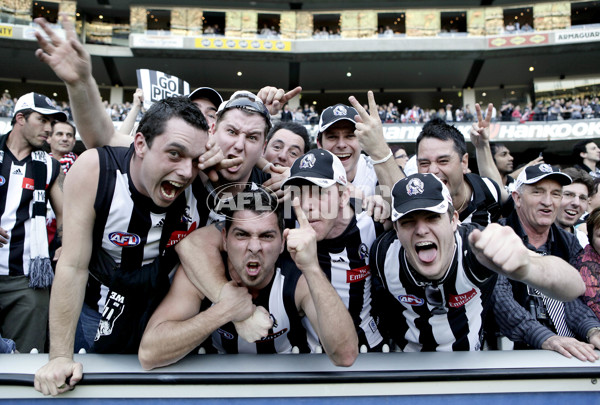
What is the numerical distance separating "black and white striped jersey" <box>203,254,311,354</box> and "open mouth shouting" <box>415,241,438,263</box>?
0.66 metres

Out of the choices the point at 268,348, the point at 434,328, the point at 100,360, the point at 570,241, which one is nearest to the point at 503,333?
the point at 434,328

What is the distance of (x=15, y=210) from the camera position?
3682 millimetres

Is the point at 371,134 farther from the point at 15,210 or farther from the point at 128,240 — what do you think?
the point at 15,210

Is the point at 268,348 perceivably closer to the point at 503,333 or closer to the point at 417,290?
the point at 417,290

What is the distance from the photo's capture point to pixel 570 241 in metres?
3.19

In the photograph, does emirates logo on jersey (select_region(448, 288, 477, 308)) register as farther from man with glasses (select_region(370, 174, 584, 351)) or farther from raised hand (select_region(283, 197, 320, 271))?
raised hand (select_region(283, 197, 320, 271))

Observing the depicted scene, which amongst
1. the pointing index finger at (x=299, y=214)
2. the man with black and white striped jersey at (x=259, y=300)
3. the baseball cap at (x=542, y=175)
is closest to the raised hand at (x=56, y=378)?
the man with black and white striped jersey at (x=259, y=300)

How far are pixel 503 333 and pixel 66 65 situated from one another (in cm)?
293

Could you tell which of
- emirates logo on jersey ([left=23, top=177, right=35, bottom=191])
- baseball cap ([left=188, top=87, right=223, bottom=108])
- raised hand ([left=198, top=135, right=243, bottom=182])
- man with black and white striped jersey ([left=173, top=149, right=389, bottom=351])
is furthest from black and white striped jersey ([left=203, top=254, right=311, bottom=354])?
emirates logo on jersey ([left=23, top=177, right=35, bottom=191])

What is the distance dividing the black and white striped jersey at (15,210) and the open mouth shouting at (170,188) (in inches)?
83.1

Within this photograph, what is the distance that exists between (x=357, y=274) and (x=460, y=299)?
619 mm

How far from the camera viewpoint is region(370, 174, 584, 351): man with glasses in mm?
2234

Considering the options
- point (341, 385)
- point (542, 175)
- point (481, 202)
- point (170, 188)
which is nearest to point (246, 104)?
point (170, 188)

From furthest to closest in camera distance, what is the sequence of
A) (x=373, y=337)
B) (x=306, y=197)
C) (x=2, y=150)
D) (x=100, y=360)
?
1. (x=2, y=150)
2. (x=373, y=337)
3. (x=306, y=197)
4. (x=100, y=360)
